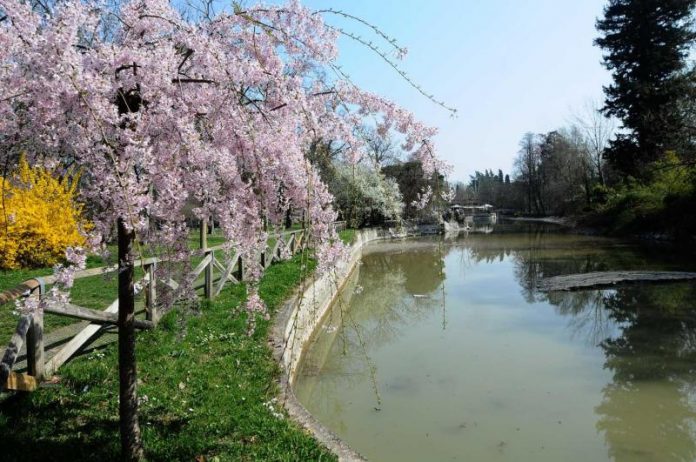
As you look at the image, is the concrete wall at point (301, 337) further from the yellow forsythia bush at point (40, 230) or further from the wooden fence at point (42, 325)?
the yellow forsythia bush at point (40, 230)

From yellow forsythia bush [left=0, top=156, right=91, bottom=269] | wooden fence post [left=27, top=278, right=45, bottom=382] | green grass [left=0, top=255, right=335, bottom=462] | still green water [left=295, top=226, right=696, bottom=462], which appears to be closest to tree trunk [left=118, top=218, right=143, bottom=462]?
green grass [left=0, top=255, right=335, bottom=462]

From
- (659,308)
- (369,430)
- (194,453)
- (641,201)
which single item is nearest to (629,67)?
(641,201)

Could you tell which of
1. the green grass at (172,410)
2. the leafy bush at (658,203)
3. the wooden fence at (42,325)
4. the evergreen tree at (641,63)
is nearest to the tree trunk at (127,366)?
the wooden fence at (42,325)

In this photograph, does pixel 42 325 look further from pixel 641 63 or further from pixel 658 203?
pixel 641 63

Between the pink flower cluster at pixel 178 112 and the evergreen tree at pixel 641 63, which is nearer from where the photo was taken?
the pink flower cluster at pixel 178 112

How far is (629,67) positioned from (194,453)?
37.2 meters

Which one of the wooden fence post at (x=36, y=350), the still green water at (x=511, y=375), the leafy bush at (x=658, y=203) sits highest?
the leafy bush at (x=658, y=203)

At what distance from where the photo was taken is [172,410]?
14.9ft

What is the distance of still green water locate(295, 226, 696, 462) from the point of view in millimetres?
5516

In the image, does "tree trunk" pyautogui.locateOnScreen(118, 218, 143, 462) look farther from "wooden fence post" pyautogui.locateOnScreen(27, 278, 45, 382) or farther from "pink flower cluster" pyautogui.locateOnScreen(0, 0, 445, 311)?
"wooden fence post" pyautogui.locateOnScreen(27, 278, 45, 382)

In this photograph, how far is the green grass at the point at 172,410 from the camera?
3.72 meters

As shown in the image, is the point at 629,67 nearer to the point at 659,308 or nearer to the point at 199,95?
the point at 659,308

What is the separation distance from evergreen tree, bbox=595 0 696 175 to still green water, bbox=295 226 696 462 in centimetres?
2109

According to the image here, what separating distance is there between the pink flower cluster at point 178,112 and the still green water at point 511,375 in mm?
936
